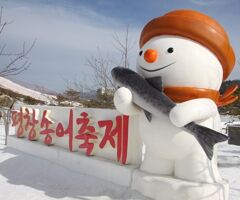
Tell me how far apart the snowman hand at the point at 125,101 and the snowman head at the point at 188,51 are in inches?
15.0

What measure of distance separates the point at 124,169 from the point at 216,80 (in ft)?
6.29

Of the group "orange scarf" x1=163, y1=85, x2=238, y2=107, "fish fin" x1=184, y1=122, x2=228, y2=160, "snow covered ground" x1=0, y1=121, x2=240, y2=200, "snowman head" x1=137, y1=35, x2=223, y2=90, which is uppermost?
"snowman head" x1=137, y1=35, x2=223, y2=90

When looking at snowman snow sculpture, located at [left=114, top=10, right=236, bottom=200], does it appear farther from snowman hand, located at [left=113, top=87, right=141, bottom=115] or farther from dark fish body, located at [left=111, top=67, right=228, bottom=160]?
dark fish body, located at [left=111, top=67, right=228, bottom=160]

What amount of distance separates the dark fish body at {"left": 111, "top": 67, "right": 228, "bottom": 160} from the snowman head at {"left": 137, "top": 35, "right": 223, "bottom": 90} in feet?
0.58

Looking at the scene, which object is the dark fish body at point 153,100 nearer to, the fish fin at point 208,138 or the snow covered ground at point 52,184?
the fish fin at point 208,138

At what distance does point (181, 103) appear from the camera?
374 cm

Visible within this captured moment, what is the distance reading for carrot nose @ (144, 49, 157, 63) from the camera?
399 centimetres

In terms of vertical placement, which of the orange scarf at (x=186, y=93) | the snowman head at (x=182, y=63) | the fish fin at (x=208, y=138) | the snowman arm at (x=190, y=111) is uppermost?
the snowman head at (x=182, y=63)

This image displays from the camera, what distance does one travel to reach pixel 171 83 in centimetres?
398

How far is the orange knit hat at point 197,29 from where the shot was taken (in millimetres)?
3944

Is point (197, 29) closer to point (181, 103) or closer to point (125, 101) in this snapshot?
point (181, 103)

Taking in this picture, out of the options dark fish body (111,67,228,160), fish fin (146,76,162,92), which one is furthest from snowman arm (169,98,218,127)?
fish fin (146,76,162,92)

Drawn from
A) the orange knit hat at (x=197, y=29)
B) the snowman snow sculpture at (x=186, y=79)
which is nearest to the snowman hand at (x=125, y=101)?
the snowman snow sculpture at (x=186, y=79)

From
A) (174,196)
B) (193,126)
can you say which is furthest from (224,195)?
(193,126)
